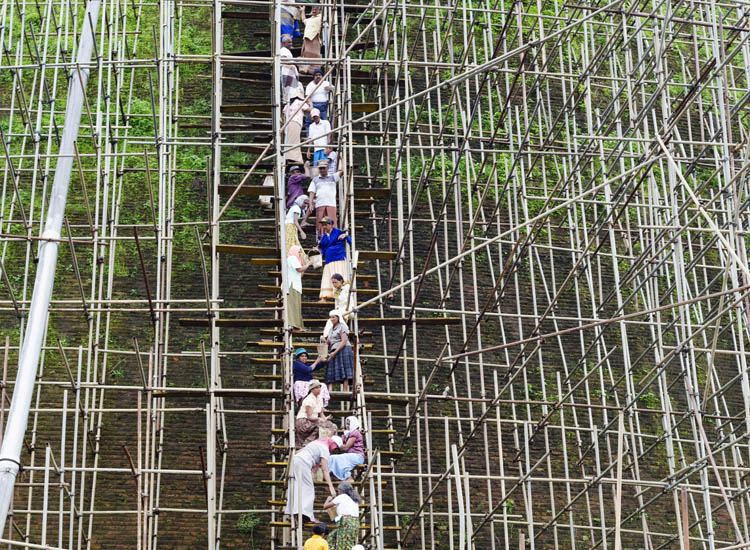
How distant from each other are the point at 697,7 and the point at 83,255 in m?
9.88

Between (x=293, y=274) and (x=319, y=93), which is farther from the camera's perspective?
(x=319, y=93)

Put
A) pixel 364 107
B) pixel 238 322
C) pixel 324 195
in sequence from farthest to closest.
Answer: pixel 364 107 → pixel 324 195 → pixel 238 322

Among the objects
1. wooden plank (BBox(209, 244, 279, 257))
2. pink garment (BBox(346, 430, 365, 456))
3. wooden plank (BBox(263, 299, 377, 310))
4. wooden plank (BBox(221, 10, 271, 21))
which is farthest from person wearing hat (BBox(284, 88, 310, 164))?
pink garment (BBox(346, 430, 365, 456))

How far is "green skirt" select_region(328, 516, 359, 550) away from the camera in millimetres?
14703

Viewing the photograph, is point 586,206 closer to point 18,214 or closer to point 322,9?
point 322,9

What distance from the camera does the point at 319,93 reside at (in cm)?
2005

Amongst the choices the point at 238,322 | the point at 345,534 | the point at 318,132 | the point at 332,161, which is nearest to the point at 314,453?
the point at 345,534

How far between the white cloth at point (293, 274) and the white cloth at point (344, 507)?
331 cm

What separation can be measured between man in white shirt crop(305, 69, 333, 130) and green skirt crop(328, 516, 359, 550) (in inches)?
275

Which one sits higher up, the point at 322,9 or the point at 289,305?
the point at 322,9

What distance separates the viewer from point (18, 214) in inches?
809

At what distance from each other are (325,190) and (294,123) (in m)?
1.59

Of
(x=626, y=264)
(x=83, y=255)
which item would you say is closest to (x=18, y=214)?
(x=83, y=255)

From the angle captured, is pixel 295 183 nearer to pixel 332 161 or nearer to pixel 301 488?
pixel 332 161
